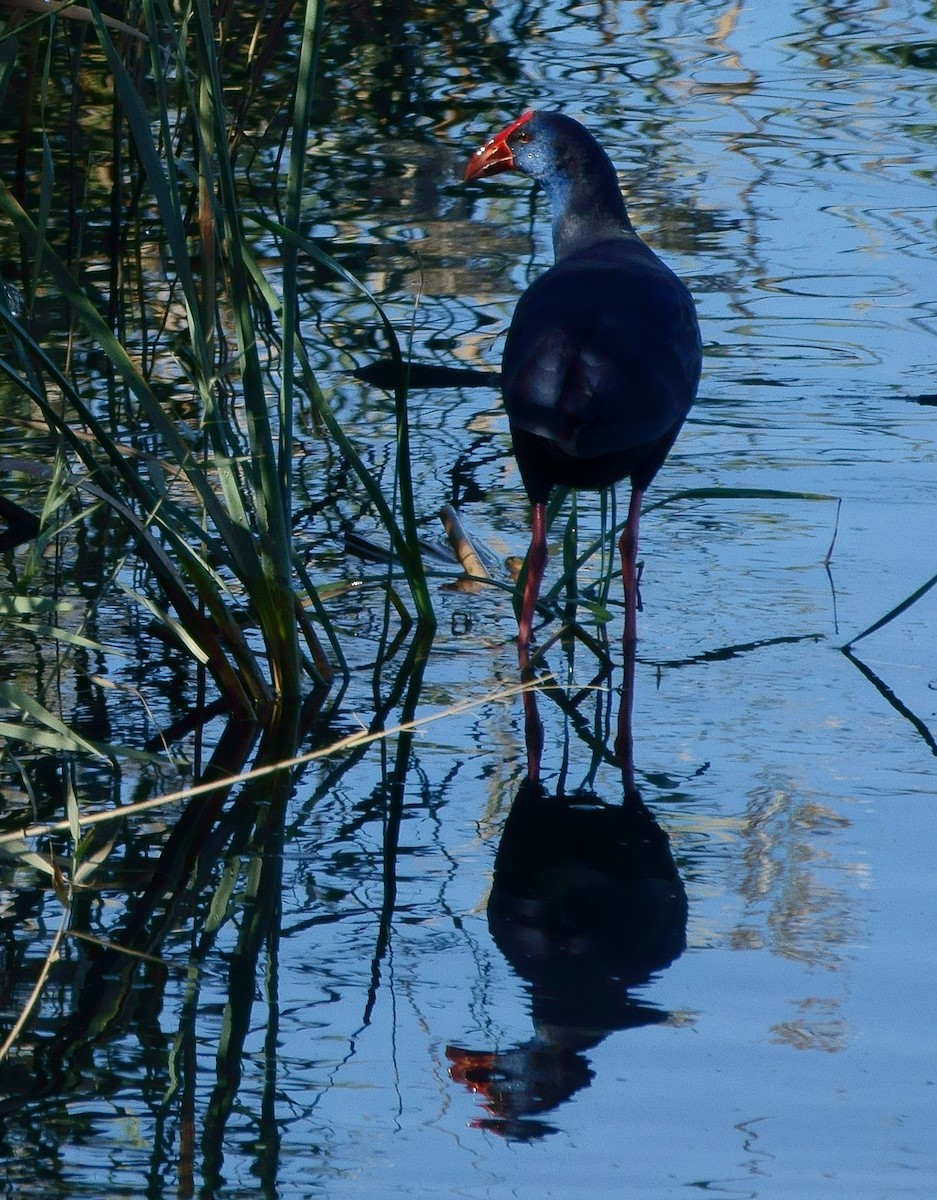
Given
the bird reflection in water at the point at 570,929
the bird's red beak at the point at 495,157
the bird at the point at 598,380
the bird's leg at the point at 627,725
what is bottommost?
the bird's leg at the point at 627,725

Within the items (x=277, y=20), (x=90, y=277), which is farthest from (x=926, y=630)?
(x=90, y=277)

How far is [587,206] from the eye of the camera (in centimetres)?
418

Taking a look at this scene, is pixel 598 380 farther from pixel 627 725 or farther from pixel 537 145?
pixel 537 145

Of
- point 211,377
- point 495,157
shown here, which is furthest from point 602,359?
point 495,157

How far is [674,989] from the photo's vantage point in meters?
2.31

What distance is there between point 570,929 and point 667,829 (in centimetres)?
33

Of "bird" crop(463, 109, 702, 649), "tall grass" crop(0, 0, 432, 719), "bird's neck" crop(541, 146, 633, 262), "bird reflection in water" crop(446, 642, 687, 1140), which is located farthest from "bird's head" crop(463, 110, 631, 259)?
"bird reflection in water" crop(446, 642, 687, 1140)

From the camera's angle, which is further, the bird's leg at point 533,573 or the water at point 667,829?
the bird's leg at point 533,573

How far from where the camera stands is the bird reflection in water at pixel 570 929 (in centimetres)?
214

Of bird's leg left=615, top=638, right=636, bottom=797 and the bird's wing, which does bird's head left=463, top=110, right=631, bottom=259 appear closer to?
the bird's wing

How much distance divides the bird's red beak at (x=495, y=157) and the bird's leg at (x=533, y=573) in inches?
47.0

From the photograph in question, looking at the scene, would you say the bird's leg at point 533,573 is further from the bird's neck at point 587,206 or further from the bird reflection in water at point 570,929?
the bird's neck at point 587,206

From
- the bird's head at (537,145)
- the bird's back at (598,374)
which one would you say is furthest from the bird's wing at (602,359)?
the bird's head at (537,145)

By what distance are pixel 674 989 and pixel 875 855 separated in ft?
1.55
